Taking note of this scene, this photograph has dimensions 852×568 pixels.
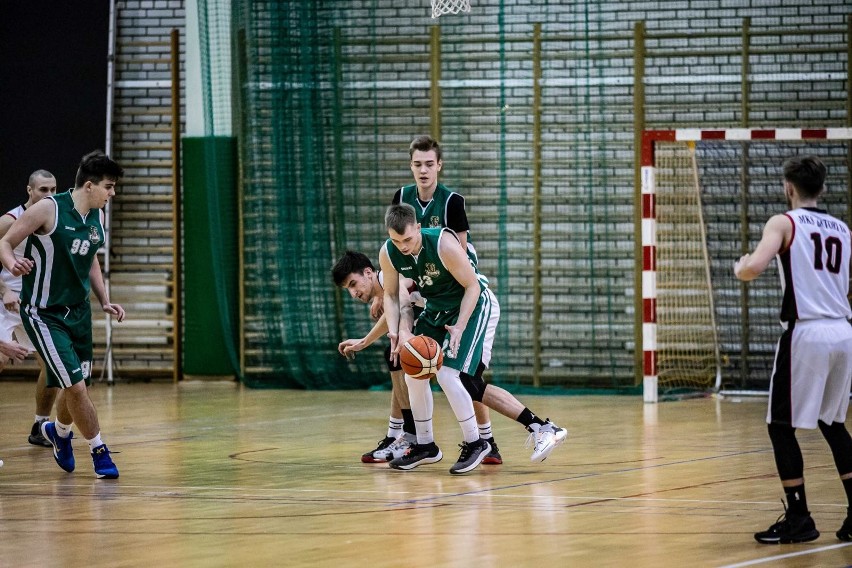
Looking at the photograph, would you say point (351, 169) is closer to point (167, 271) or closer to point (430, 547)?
point (167, 271)

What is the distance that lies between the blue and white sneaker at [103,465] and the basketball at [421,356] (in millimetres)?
1653

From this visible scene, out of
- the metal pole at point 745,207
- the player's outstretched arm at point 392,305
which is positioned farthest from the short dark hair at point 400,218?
the metal pole at point 745,207

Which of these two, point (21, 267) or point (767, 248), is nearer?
point (767, 248)

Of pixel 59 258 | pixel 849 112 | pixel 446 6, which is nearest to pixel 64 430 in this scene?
pixel 59 258

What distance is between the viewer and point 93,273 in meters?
7.29

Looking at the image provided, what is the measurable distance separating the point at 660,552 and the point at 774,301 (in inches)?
344

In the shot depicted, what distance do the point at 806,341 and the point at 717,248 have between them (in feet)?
27.4

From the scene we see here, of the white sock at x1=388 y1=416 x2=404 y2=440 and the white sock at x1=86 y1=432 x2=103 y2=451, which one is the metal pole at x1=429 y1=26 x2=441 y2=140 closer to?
the white sock at x1=388 y1=416 x2=404 y2=440

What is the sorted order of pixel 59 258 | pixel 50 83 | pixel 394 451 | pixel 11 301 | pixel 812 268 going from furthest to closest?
pixel 50 83, pixel 11 301, pixel 394 451, pixel 59 258, pixel 812 268

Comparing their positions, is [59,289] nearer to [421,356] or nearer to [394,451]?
[421,356]

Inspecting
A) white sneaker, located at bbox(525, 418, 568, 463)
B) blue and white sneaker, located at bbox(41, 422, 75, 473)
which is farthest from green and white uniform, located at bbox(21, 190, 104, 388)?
white sneaker, located at bbox(525, 418, 568, 463)

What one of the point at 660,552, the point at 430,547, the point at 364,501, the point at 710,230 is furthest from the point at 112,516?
the point at 710,230

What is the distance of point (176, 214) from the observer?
14461 millimetres

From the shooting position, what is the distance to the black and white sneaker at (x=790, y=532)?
16.0ft
